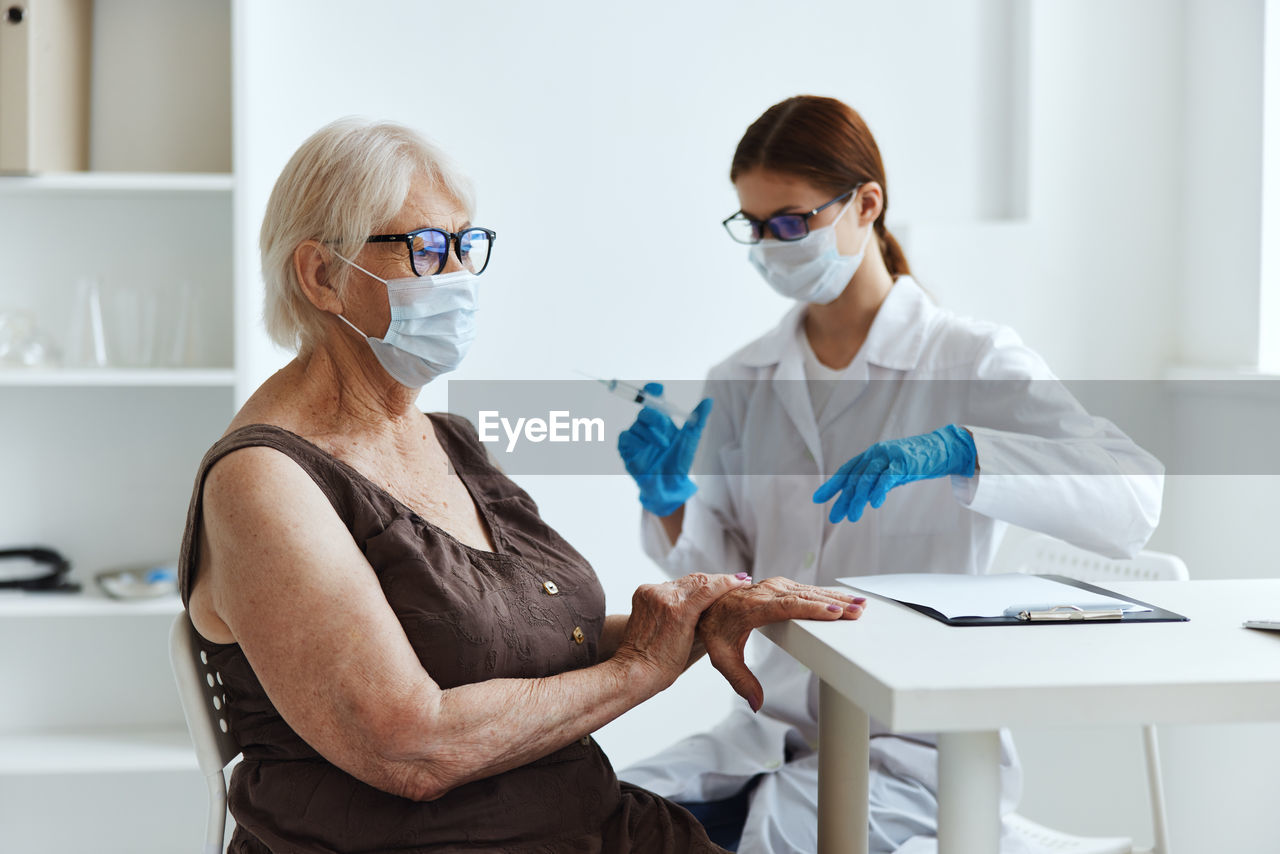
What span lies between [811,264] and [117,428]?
5.38ft

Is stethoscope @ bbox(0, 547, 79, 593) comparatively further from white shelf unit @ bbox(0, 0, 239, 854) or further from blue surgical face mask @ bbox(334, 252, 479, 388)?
blue surgical face mask @ bbox(334, 252, 479, 388)

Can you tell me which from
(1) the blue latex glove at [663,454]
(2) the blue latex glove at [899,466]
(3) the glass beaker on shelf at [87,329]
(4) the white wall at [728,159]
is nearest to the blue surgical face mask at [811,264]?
(1) the blue latex glove at [663,454]

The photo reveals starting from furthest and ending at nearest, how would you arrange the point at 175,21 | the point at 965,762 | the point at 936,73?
the point at 936,73, the point at 175,21, the point at 965,762

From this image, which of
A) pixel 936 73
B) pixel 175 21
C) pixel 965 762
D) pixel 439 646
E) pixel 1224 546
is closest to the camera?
pixel 965 762

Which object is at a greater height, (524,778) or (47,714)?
(524,778)

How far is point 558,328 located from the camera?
97.8 inches

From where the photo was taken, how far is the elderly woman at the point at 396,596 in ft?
3.19

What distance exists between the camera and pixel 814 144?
158 cm

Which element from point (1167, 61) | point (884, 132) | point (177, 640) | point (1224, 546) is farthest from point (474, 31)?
point (1224, 546)

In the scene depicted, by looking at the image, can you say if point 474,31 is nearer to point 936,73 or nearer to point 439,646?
point 936,73

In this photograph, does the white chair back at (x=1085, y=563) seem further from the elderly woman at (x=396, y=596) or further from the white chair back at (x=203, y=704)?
the white chair back at (x=203, y=704)

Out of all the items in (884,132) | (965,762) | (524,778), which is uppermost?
(884,132)

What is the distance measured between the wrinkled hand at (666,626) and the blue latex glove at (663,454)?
0.50 meters

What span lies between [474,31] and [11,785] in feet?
6.43
